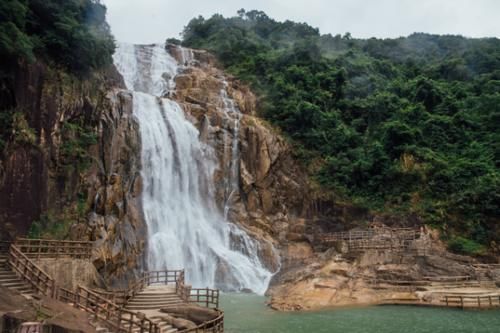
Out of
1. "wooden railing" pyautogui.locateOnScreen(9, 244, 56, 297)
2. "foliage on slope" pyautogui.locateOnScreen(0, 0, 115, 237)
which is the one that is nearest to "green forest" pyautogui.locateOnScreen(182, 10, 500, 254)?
"foliage on slope" pyautogui.locateOnScreen(0, 0, 115, 237)

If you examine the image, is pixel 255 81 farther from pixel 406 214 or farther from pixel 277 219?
pixel 406 214

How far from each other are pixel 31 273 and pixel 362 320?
1428 cm

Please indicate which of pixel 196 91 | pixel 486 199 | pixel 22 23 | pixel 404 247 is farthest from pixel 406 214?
pixel 22 23

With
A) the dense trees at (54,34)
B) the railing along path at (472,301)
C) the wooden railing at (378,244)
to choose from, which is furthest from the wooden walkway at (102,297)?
the wooden railing at (378,244)

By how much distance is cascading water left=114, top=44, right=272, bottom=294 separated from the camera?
31812 mm

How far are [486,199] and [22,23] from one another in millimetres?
35579

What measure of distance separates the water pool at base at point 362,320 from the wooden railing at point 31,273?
7.12 metres

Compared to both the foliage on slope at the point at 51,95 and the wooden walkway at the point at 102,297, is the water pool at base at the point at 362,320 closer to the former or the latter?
the wooden walkway at the point at 102,297

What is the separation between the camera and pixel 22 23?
22.7 metres

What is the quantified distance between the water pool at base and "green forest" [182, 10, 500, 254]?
14.7 metres

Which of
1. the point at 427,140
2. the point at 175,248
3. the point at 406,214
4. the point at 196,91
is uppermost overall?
the point at 196,91

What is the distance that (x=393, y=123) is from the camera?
4341cm

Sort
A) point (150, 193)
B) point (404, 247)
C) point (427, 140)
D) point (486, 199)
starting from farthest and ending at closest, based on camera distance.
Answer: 1. point (427, 140)
2. point (486, 199)
3. point (150, 193)
4. point (404, 247)

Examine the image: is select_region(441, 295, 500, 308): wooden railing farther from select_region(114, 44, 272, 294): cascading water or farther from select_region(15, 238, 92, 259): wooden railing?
select_region(15, 238, 92, 259): wooden railing
